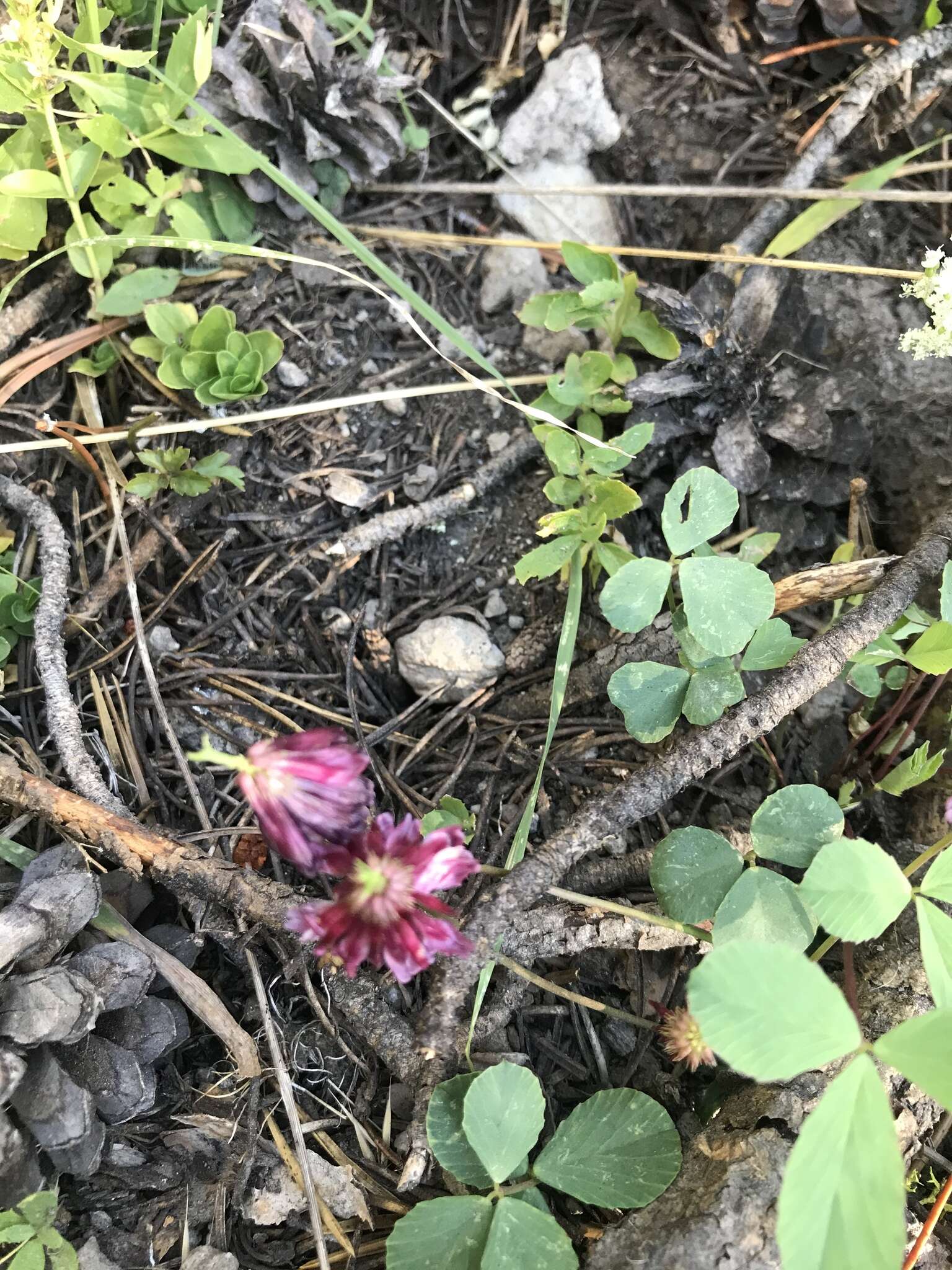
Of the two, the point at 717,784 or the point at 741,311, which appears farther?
the point at 741,311

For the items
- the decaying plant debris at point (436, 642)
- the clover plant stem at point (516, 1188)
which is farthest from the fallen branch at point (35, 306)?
the clover plant stem at point (516, 1188)

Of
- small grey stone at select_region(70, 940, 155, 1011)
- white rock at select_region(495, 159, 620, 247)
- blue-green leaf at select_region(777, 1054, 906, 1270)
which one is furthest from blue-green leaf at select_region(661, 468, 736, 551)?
small grey stone at select_region(70, 940, 155, 1011)

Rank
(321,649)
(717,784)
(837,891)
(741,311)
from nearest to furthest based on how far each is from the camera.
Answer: (837,891) < (717,784) < (321,649) < (741,311)

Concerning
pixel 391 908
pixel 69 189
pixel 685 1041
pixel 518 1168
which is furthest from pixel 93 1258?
pixel 69 189

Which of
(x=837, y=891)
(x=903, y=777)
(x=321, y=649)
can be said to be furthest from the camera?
(x=321, y=649)

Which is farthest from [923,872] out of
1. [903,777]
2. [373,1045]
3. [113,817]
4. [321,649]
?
[113,817]

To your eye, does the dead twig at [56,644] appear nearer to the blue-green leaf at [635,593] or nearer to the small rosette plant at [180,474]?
the small rosette plant at [180,474]

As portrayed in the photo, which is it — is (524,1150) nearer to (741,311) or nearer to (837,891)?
(837,891)

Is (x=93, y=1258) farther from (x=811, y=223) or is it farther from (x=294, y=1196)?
(x=811, y=223)
